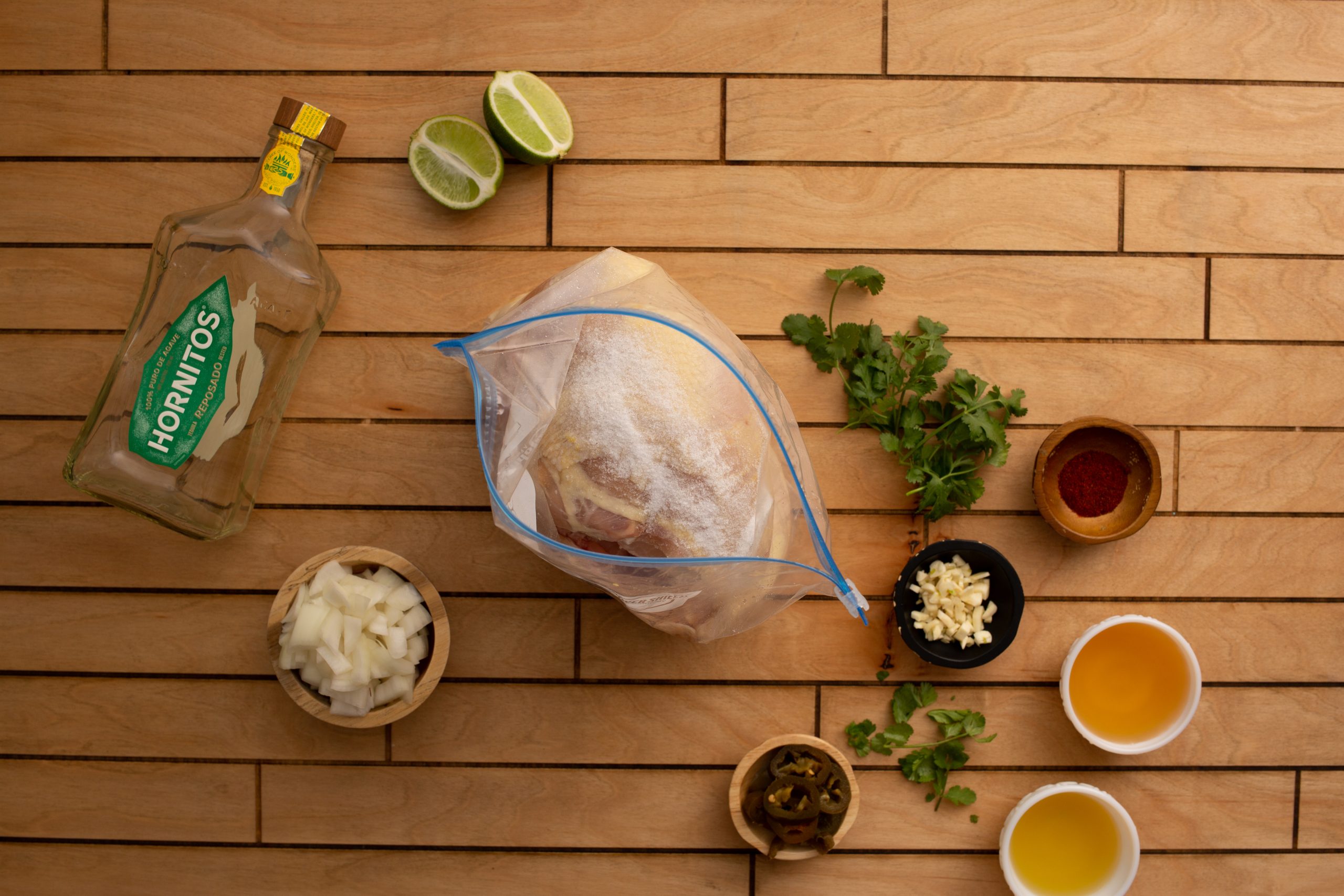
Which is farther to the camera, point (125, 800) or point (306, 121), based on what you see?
point (125, 800)

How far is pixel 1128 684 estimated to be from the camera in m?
1.52

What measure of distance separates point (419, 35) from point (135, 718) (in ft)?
4.44

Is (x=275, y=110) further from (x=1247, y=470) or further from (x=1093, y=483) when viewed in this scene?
(x=1247, y=470)

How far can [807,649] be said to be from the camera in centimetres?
154

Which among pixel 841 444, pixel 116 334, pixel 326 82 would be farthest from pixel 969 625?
pixel 116 334

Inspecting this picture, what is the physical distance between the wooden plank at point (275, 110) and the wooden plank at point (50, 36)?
0.03 meters

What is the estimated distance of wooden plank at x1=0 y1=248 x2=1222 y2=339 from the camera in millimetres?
1510

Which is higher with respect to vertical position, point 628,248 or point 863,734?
point 628,248

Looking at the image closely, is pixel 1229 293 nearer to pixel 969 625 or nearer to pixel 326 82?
pixel 969 625

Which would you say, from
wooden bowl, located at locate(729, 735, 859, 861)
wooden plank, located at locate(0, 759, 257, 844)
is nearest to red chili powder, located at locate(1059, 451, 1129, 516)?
wooden bowl, located at locate(729, 735, 859, 861)

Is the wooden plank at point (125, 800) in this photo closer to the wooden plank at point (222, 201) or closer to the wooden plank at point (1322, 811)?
the wooden plank at point (222, 201)

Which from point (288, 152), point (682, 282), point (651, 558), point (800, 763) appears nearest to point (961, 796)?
point (800, 763)

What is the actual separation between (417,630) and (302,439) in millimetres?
411

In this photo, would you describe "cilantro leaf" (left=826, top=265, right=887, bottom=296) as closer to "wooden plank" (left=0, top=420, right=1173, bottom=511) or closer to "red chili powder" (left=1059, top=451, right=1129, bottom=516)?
"red chili powder" (left=1059, top=451, right=1129, bottom=516)
